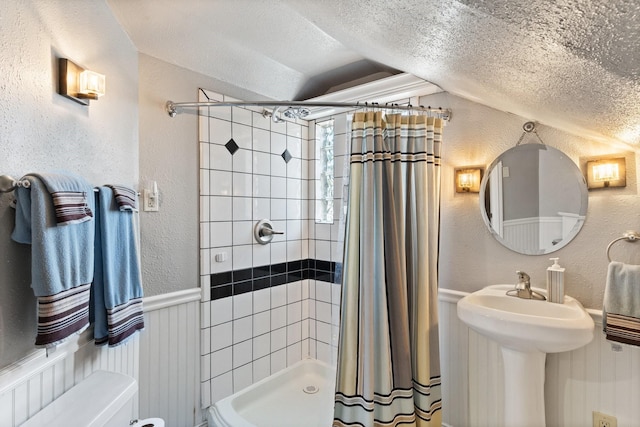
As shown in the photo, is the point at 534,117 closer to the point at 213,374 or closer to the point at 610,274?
the point at 610,274

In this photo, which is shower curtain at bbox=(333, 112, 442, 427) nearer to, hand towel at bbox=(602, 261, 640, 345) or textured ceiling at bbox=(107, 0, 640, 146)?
textured ceiling at bbox=(107, 0, 640, 146)

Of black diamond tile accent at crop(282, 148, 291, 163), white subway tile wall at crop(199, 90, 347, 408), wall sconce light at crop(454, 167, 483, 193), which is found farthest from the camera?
black diamond tile accent at crop(282, 148, 291, 163)

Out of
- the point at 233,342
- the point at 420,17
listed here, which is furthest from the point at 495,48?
the point at 233,342

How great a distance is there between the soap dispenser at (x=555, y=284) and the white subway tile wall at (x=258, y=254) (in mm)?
1018

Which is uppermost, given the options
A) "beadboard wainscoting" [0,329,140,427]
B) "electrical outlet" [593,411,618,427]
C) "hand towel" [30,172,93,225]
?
A: "hand towel" [30,172,93,225]

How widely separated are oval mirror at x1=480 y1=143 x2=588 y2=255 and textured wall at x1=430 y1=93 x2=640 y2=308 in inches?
1.5

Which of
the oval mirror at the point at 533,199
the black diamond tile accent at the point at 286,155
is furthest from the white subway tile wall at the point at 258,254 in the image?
the oval mirror at the point at 533,199

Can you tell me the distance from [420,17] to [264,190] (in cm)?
173

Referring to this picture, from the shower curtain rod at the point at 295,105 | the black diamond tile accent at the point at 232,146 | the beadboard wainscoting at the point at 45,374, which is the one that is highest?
the shower curtain rod at the point at 295,105

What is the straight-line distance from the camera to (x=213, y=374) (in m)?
2.13

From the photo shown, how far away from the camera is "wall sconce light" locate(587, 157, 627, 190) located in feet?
4.89

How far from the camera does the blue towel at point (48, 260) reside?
945 mm

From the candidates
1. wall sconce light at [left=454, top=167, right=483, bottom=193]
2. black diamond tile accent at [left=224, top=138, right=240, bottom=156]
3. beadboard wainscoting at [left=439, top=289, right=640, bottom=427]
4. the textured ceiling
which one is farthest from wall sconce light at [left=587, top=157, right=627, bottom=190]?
black diamond tile accent at [left=224, top=138, right=240, bottom=156]

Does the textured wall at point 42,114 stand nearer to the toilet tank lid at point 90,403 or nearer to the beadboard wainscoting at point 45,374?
the beadboard wainscoting at point 45,374
